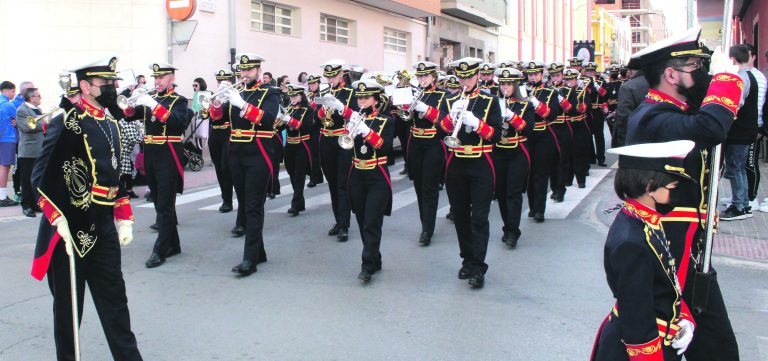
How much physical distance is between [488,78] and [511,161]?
2.46 m

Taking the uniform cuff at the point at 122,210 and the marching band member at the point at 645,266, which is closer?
the marching band member at the point at 645,266

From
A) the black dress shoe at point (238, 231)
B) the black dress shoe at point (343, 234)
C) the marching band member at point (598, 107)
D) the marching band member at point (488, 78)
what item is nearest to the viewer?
the black dress shoe at point (343, 234)

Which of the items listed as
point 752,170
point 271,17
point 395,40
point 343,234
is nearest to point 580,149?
point 752,170

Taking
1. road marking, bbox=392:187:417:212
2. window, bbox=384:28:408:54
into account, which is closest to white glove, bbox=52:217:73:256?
road marking, bbox=392:187:417:212

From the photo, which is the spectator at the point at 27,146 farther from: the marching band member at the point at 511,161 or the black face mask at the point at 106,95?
the black face mask at the point at 106,95

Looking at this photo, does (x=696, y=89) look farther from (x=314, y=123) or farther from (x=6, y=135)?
(x=6, y=135)

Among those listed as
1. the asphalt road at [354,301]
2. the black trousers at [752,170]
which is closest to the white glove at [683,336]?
the asphalt road at [354,301]

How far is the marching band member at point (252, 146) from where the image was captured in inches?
308

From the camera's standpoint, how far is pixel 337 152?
33.1ft

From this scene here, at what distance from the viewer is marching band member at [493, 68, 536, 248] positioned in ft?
29.0

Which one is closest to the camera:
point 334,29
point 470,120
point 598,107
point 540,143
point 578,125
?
point 470,120

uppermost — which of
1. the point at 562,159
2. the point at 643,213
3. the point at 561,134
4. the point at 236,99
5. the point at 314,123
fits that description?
the point at 236,99

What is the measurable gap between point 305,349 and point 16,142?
9.04 m

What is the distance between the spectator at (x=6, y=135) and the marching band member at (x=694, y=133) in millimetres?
10956
